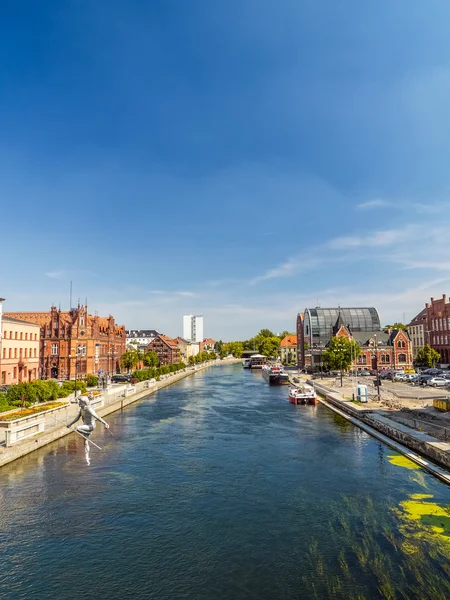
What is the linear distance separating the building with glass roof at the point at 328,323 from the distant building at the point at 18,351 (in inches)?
3149

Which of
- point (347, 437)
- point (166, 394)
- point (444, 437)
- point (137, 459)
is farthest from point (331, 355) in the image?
point (137, 459)

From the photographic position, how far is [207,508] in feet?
68.7

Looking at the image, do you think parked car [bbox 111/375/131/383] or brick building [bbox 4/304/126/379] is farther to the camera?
brick building [bbox 4/304/126/379]

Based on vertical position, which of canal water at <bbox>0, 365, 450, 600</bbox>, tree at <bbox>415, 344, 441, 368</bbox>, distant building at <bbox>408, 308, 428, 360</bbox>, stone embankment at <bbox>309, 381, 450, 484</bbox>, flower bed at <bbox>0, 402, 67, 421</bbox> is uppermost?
distant building at <bbox>408, 308, 428, 360</bbox>

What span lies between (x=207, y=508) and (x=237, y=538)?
3.51 m

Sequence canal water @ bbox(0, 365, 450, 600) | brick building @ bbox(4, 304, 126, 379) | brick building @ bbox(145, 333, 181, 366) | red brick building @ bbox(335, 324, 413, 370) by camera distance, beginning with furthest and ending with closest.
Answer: brick building @ bbox(145, 333, 181, 366) → red brick building @ bbox(335, 324, 413, 370) → brick building @ bbox(4, 304, 126, 379) → canal water @ bbox(0, 365, 450, 600)

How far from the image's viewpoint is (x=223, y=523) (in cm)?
1928

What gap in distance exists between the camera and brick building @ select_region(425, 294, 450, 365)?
10288 cm

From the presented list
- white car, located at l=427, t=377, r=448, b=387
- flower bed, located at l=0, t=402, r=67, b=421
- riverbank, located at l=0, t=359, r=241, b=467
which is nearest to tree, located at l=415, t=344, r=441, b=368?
white car, located at l=427, t=377, r=448, b=387

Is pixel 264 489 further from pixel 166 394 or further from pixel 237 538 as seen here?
pixel 166 394

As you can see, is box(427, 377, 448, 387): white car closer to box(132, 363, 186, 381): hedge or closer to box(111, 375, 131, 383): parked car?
box(132, 363, 186, 381): hedge

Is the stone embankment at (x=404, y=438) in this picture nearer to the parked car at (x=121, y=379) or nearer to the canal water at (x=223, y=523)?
the canal water at (x=223, y=523)

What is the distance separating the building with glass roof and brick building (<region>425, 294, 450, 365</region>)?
22.5 meters

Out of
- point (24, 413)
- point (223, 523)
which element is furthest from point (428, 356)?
point (223, 523)
